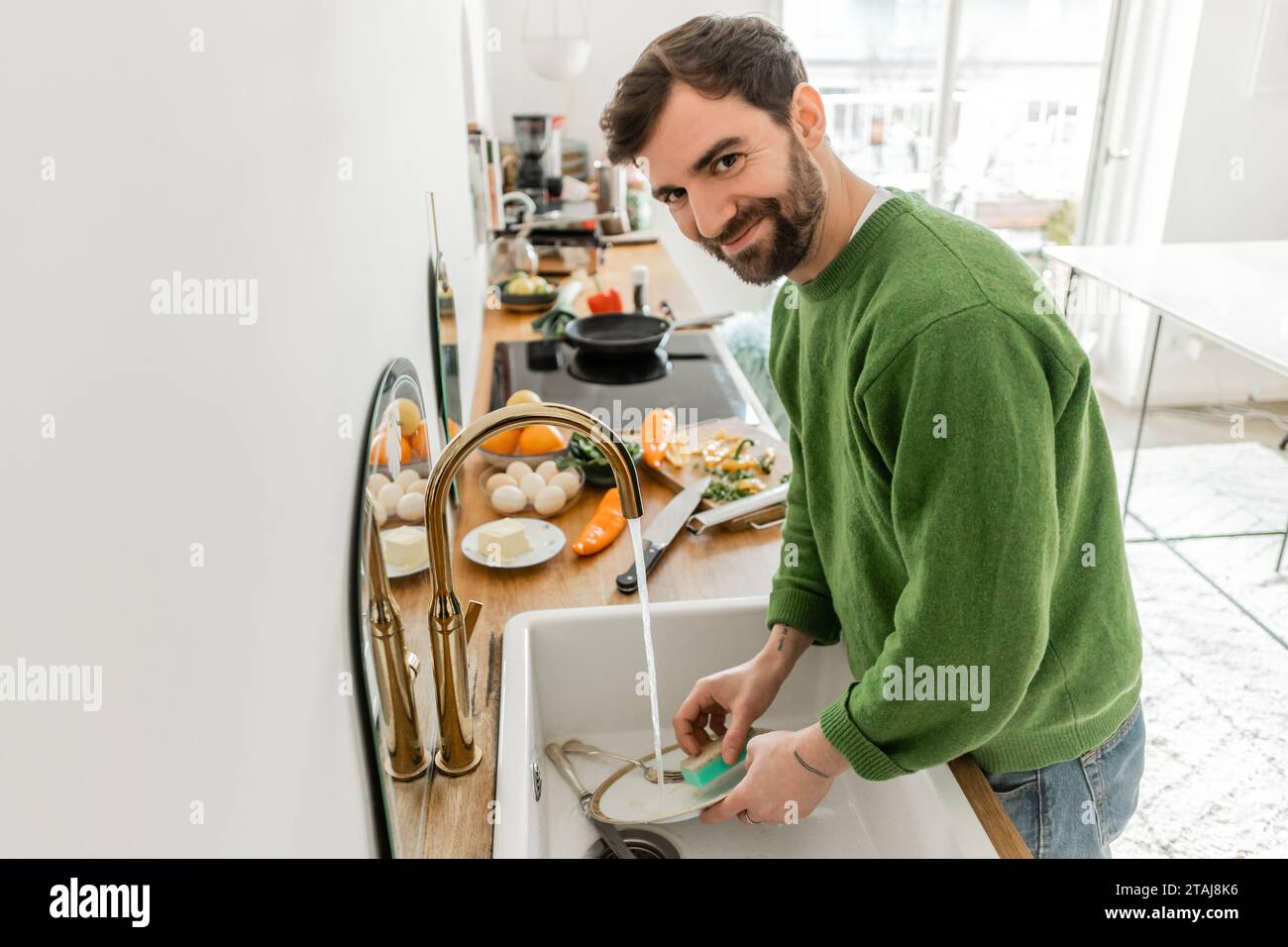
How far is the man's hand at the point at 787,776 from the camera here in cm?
94

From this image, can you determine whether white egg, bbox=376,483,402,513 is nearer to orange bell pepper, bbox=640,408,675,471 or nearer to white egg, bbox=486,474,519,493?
white egg, bbox=486,474,519,493

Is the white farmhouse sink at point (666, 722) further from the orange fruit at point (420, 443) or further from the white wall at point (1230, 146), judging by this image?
the white wall at point (1230, 146)

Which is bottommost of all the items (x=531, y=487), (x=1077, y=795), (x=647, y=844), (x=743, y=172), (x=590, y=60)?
(x=647, y=844)

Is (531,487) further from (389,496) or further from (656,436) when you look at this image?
(389,496)

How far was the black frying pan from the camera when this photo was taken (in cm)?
228

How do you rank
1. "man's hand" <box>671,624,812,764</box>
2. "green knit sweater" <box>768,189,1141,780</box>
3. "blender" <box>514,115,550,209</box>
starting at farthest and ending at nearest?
"blender" <box>514,115,550,209</box>
"man's hand" <box>671,624,812,764</box>
"green knit sweater" <box>768,189,1141,780</box>

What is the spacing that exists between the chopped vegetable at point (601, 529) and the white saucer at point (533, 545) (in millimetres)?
32

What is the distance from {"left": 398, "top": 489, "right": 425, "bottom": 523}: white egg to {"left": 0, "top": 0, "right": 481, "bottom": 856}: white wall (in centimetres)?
12

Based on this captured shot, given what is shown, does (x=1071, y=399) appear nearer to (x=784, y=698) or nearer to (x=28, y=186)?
(x=784, y=698)

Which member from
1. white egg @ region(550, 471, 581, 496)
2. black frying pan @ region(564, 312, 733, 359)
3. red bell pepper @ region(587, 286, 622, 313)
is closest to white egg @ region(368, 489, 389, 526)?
white egg @ region(550, 471, 581, 496)

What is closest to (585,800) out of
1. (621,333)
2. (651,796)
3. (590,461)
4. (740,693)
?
(651,796)

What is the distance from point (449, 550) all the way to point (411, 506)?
0.08m

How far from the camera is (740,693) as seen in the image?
115cm
